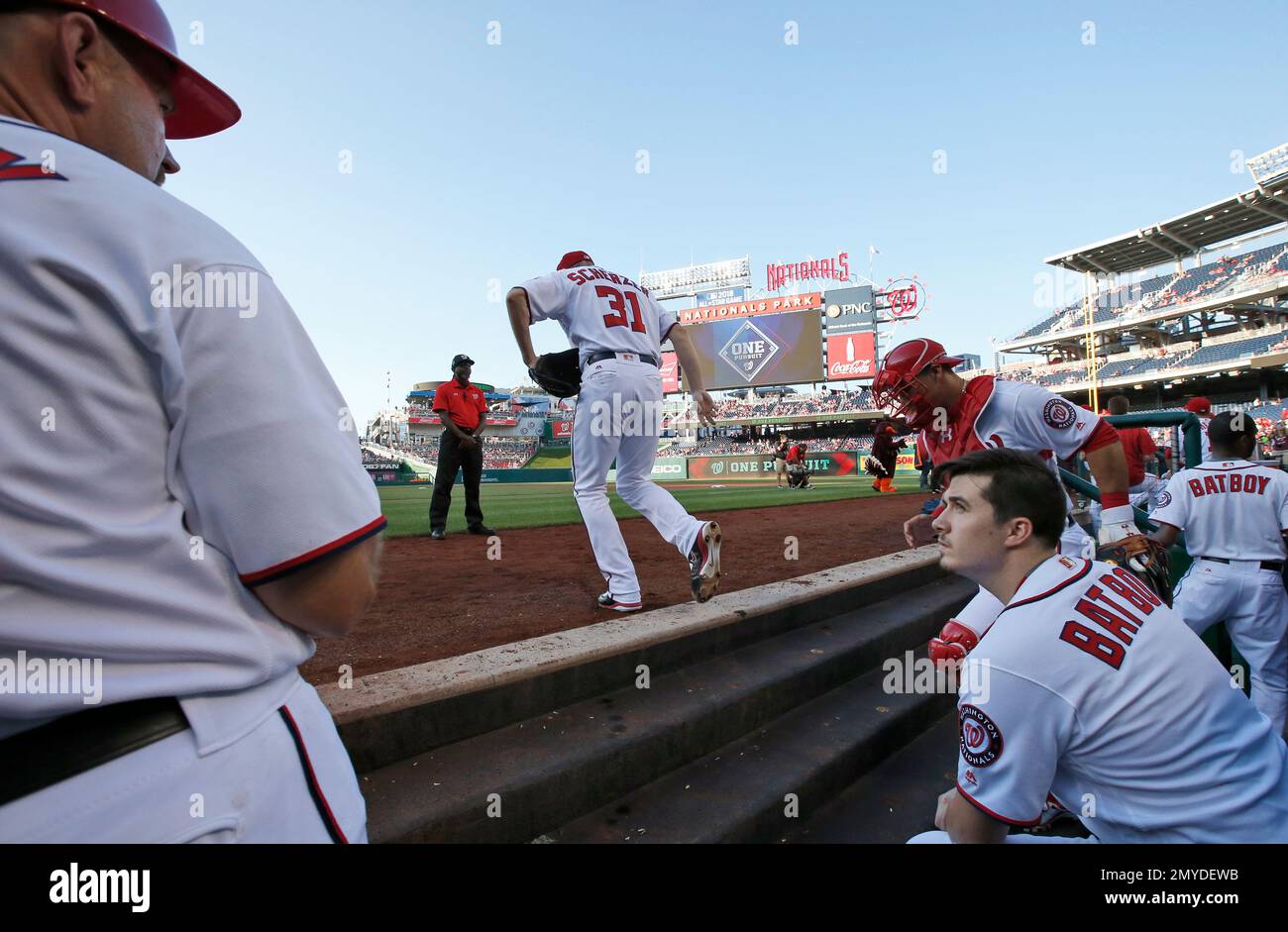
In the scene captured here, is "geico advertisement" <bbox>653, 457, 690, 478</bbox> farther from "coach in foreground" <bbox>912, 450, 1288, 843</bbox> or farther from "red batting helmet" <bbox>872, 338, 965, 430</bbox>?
"coach in foreground" <bbox>912, 450, 1288, 843</bbox>

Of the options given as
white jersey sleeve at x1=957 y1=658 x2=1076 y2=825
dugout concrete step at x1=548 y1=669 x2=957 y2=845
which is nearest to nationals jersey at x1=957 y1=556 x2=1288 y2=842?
white jersey sleeve at x1=957 y1=658 x2=1076 y2=825

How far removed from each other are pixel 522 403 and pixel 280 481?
3038 inches

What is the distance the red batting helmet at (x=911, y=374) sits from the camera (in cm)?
333

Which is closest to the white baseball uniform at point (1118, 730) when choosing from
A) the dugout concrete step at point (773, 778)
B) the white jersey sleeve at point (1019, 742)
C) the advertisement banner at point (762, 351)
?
the white jersey sleeve at point (1019, 742)

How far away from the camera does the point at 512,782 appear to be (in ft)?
5.69

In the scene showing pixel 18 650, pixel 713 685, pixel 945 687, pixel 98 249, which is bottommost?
pixel 945 687

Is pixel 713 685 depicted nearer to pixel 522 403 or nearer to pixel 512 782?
pixel 512 782

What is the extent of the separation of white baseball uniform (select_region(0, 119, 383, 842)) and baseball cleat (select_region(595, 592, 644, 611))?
256cm

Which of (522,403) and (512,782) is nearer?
(512,782)

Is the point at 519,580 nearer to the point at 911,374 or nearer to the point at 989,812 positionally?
the point at 911,374

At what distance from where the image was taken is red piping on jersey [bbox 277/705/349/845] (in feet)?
2.41

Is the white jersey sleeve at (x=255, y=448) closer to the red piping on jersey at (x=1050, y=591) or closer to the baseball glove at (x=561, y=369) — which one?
the red piping on jersey at (x=1050, y=591)
